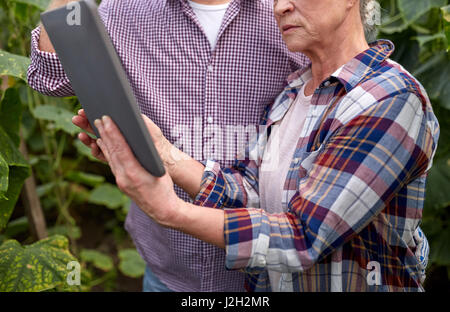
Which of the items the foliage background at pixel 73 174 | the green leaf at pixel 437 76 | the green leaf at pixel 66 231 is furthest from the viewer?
the green leaf at pixel 66 231

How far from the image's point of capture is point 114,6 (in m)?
1.11

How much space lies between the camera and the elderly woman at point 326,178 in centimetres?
74

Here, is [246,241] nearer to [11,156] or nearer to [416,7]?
[11,156]

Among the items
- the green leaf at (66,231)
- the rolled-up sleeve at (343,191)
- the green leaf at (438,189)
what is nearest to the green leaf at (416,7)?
the green leaf at (438,189)

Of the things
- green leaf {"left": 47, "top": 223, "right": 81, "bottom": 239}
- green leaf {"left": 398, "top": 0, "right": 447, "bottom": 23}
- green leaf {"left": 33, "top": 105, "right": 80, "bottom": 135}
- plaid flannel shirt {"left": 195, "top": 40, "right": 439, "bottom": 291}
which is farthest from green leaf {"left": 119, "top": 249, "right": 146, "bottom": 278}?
green leaf {"left": 398, "top": 0, "right": 447, "bottom": 23}

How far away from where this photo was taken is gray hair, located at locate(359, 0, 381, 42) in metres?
0.91

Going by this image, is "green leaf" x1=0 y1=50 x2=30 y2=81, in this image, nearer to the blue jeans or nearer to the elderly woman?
the elderly woman

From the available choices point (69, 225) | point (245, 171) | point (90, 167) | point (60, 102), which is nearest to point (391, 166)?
point (245, 171)

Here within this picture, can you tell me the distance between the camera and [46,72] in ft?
3.28

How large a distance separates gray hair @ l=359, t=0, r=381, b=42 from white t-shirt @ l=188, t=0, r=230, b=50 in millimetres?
353

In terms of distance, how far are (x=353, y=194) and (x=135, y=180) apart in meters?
0.36

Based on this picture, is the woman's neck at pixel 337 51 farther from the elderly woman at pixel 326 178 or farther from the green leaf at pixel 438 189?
the green leaf at pixel 438 189
